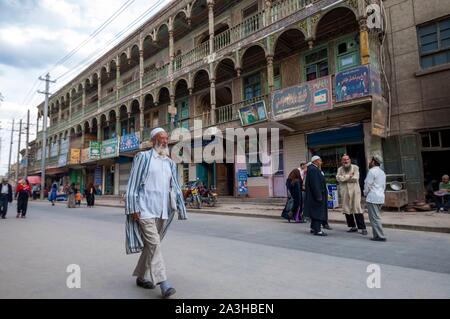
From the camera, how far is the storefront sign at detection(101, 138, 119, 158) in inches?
1031

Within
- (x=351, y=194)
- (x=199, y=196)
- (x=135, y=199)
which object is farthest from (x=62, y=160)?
(x=135, y=199)

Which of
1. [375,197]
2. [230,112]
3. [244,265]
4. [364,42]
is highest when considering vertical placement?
[364,42]

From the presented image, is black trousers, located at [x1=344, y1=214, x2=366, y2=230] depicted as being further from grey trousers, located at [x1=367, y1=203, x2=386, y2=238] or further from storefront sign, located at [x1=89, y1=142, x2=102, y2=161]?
storefront sign, located at [x1=89, y1=142, x2=102, y2=161]

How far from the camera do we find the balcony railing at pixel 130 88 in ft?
81.9

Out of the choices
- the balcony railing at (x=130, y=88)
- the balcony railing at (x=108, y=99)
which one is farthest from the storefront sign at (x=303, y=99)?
the balcony railing at (x=108, y=99)

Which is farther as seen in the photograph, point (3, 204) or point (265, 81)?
point (265, 81)

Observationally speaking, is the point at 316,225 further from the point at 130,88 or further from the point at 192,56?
the point at 130,88

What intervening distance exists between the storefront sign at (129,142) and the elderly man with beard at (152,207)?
67.9 feet

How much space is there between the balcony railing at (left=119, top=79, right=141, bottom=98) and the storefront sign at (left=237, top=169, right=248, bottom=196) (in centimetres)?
1229

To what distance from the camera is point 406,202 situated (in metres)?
11.5

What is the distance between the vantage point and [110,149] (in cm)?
2695

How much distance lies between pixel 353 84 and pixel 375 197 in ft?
21.5

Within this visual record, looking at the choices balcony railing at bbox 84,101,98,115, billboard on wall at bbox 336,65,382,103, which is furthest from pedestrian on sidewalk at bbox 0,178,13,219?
balcony railing at bbox 84,101,98,115

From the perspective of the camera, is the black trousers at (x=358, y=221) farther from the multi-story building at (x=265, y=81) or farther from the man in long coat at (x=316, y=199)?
the multi-story building at (x=265, y=81)
